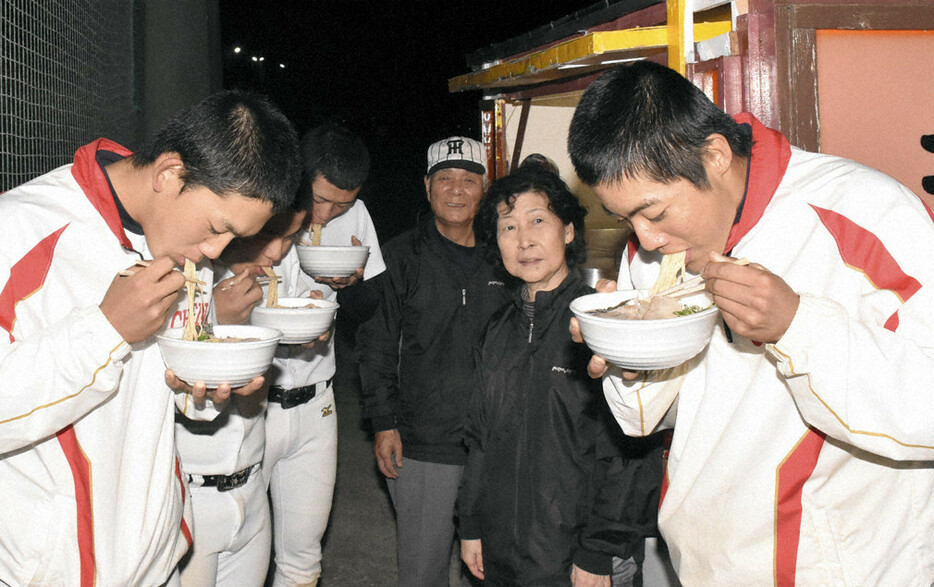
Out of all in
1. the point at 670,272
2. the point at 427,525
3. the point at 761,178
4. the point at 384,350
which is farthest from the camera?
the point at 384,350

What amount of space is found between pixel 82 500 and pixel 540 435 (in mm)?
1436

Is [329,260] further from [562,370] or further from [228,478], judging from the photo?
[562,370]

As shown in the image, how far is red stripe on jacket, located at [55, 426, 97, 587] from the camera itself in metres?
1.80

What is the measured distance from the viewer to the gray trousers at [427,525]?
3.35m

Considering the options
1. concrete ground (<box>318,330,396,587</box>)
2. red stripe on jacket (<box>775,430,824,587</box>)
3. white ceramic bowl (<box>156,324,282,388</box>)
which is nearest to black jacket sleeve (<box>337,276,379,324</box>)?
white ceramic bowl (<box>156,324,282,388</box>)

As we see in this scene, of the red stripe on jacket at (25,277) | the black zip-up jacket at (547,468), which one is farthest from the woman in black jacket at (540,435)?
the red stripe on jacket at (25,277)

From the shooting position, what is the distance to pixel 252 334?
89.0 inches

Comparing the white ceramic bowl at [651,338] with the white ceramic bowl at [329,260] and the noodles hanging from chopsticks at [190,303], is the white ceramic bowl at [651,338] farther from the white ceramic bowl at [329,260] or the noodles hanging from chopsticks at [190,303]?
the white ceramic bowl at [329,260]

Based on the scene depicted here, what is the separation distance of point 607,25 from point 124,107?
3416 millimetres

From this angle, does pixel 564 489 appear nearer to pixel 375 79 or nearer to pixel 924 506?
pixel 924 506

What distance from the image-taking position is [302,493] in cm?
351

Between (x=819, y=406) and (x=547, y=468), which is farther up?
(x=819, y=406)

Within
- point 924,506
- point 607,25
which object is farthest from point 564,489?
point 607,25

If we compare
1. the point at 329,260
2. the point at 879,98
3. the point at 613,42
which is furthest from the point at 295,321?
the point at 879,98
